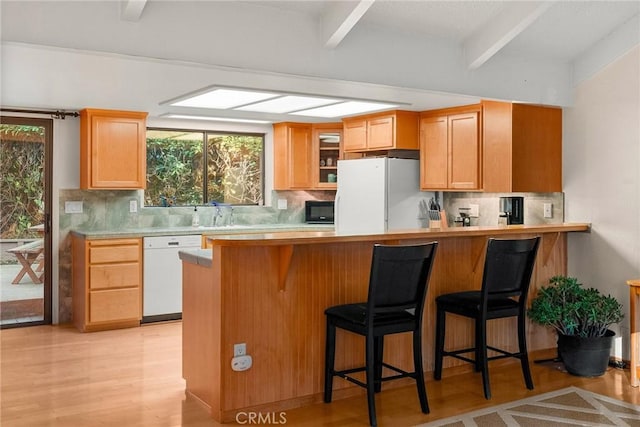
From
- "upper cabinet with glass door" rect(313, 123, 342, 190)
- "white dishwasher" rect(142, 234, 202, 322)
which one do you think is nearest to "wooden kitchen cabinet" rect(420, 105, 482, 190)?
"upper cabinet with glass door" rect(313, 123, 342, 190)

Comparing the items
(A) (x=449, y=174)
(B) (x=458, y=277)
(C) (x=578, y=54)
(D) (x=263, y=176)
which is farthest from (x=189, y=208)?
(C) (x=578, y=54)

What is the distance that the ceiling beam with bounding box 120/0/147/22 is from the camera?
316 centimetres

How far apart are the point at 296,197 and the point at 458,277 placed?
11.4 ft

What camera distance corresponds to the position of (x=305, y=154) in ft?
23.7

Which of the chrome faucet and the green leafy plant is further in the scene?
the chrome faucet

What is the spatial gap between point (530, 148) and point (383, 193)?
1.59 m

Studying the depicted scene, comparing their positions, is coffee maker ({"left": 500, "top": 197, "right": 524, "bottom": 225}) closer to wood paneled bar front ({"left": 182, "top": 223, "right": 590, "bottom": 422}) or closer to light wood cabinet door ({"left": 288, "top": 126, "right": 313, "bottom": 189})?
wood paneled bar front ({"left": 182, "top": 223, "right": 590, "bottom": 422})

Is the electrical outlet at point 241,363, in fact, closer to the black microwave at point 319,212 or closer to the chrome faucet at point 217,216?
the chrome faucet at point 217,216

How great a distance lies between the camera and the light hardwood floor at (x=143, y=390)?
3473mm

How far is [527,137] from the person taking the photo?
5148 millimetres

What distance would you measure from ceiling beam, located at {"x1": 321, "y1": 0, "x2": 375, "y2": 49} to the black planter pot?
2625 mm

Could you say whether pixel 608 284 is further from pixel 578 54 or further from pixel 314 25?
pixel 314 25

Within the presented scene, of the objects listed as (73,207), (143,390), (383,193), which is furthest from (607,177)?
(73,207)

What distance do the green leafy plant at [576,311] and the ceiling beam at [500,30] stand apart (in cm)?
178
